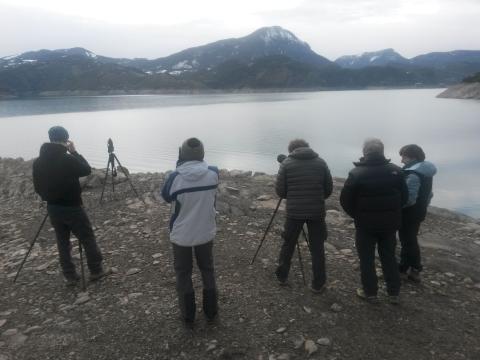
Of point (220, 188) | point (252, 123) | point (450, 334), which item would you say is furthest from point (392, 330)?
point (252, 123)

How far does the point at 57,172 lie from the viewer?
17.5 ft

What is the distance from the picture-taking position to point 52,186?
534cm

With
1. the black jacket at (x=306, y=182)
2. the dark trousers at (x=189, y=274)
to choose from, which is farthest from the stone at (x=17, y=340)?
the black jacket at (x=306, y=182)

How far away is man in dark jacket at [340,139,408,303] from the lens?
4.82 metres

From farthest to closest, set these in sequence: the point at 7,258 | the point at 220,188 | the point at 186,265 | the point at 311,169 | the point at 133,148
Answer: the point at 133,148, the point at 220,188, the point at 7,258, the point at 311,169, the point at 186,265

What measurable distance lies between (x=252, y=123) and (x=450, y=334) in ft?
157

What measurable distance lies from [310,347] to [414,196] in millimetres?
2383

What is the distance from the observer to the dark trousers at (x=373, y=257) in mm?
5051

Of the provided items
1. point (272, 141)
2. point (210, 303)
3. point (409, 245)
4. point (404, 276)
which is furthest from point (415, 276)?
point (272, 141)

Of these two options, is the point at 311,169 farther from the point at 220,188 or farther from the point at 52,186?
the point at 220,188

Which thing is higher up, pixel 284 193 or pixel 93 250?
pixel 284 193

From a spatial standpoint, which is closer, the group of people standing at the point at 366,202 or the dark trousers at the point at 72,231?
the group of people standing at the point at 366,202

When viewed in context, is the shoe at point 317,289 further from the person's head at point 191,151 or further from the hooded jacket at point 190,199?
the person's head at point 191,151

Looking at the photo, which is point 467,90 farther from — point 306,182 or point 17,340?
point 17,340
